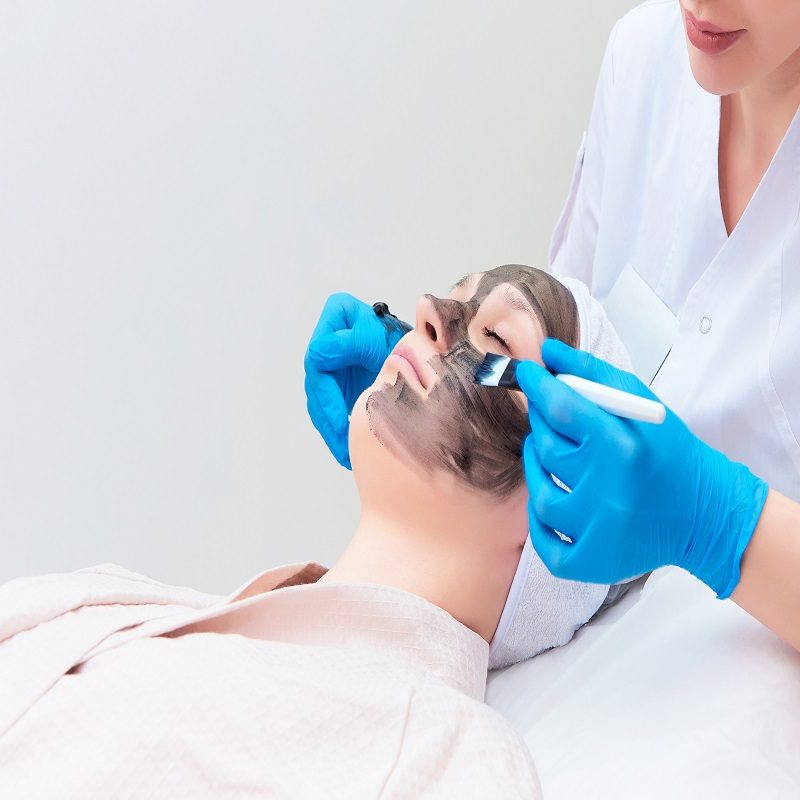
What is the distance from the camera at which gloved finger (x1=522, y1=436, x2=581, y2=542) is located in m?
1.11

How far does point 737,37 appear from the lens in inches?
43.9

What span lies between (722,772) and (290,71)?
157cm

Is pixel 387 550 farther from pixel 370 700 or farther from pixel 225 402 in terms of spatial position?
pixel 225 402

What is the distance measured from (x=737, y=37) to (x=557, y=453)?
0.49m

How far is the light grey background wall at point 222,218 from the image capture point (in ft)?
6.70

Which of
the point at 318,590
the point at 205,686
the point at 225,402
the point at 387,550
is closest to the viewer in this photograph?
the point at 205,686

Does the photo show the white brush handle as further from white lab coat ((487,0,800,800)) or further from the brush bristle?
white lab coat ((487,0,800,800))

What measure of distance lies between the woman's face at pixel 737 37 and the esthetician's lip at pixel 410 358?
0.47 m

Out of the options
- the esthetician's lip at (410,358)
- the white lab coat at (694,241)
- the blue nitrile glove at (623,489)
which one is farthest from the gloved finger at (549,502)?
the white lab coat at (694,241)

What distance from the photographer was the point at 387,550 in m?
1.32

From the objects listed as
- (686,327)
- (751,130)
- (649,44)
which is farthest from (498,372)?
(649,44)

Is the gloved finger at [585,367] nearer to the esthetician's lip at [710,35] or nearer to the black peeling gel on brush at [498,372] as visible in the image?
the black peeling gel on brush at [498,372]

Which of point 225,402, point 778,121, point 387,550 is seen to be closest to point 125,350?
point 225,402

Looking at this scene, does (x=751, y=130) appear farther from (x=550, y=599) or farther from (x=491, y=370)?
(x=550, y=599)
